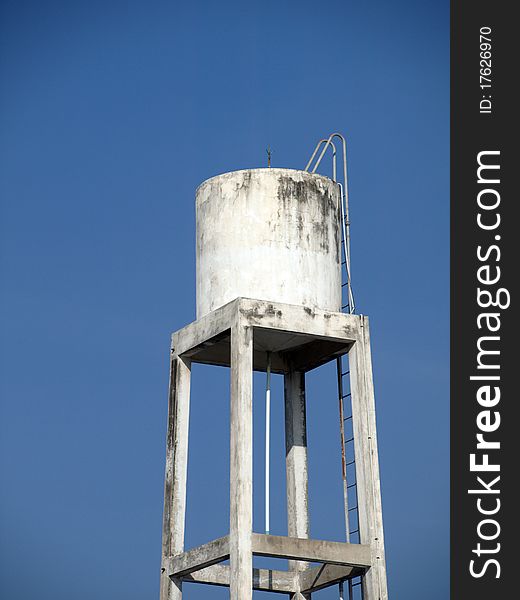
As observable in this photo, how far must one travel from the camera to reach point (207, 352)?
2338cm

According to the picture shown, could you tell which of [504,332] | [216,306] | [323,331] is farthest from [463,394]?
[216,306]

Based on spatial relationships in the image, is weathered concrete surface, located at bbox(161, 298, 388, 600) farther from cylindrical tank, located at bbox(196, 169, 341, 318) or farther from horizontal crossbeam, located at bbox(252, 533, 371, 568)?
cylindrical tank, located at bbox(196, 169, 341, 318)

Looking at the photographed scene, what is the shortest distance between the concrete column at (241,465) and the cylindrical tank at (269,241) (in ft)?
4.12

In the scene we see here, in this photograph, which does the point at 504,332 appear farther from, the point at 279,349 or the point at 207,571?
the point at 207,571

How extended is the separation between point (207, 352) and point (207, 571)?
3753 mm

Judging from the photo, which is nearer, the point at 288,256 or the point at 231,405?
the point at 231,405

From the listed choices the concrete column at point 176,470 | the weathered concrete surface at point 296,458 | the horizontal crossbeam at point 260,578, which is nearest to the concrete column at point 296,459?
the weathered concrete surface at point 296,458

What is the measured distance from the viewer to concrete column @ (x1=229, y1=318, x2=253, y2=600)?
19.9m

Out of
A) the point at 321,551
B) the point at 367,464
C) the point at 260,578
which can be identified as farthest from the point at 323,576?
the point at 367,464

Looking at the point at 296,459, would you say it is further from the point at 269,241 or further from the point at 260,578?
the point at 269,241

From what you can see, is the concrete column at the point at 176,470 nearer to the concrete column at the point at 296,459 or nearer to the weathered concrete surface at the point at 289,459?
the weathered concrete surface at the point at 289,459

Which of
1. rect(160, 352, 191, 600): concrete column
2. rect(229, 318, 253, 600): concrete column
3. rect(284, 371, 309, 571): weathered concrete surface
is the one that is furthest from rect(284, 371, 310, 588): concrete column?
rect(229, 318, 253, 600): concrete column

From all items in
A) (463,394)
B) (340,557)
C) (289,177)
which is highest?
(289,177)

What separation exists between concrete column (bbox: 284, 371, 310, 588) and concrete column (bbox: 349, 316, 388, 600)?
7.24ft
